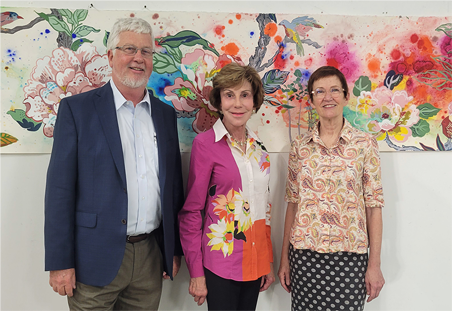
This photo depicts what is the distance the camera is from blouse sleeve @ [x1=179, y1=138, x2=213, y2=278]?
4.89 ft

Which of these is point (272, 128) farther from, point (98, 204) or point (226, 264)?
point (98, 204)

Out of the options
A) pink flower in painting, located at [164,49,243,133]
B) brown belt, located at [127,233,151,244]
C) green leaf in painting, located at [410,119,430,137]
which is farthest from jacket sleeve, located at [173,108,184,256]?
green leaf in painting, located at [410,119,430,137]

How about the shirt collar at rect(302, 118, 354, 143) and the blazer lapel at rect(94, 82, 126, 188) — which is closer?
the blazer lapel at rect(94, 82, 126, 188)

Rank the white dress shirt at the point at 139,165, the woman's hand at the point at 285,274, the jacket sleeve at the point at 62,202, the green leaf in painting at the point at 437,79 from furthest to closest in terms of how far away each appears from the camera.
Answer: the green leaf in painting at the point at 437,79 → the woman's hand at the point at 285,274 → the white dress shirt at the point at 139,165 → the jacket sleeve at the point at 62,202

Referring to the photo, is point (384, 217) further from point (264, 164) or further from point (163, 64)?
point (163, 64)

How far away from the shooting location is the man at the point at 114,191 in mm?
1285

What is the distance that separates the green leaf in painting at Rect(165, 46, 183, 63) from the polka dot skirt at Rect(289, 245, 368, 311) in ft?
4.33

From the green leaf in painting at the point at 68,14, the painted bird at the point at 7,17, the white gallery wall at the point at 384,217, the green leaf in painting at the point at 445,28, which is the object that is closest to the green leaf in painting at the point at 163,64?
the white gallery wall at the point at 384,217

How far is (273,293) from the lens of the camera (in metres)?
1.95

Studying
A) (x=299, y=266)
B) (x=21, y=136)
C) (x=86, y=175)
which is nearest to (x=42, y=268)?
(x=21, y=136)

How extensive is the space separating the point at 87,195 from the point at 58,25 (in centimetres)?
110

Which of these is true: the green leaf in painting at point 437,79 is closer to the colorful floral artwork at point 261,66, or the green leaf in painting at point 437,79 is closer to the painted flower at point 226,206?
the colorful floral artwork at point 261,66

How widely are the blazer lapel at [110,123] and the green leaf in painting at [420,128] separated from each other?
1.79 meters

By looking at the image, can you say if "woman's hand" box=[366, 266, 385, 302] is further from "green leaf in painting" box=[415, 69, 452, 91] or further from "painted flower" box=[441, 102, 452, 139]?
"green leaf in painting" box=[415, 69, 452, 91]
